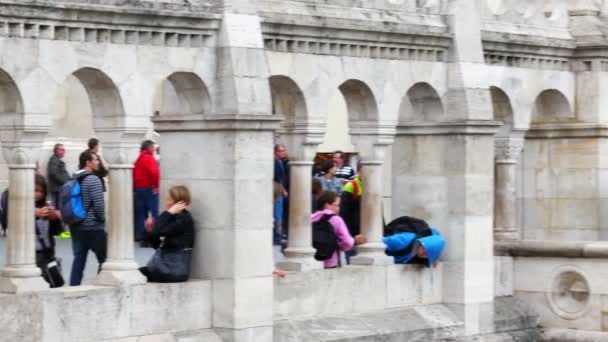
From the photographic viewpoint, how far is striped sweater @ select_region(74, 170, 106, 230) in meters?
20.8

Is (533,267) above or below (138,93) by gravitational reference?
below

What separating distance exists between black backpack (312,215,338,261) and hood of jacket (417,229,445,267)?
1347mm

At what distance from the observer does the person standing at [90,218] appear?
68.2 ft

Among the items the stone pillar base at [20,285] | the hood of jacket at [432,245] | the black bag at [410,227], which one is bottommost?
the stone pillar base at [20,285]

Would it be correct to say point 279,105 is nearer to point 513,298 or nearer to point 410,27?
point 410,27

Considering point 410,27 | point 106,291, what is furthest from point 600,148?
point 106,291

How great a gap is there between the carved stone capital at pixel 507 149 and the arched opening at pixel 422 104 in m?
1.86

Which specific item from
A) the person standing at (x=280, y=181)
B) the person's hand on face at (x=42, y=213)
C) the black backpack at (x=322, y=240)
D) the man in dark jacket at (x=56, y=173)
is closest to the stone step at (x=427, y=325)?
the black backpack at (x=322, y=240)

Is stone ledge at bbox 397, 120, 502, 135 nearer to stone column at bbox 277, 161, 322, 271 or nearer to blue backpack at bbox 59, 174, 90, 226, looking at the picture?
stone column at bbox 277, 161, 322, 271

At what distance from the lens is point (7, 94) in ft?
62.2

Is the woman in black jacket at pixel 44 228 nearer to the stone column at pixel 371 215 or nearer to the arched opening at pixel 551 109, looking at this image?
the stone column at pixel 371 215

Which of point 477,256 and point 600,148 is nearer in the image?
point 477,256

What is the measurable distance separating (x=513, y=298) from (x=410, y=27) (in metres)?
3.76

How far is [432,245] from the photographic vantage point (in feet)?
77.6
